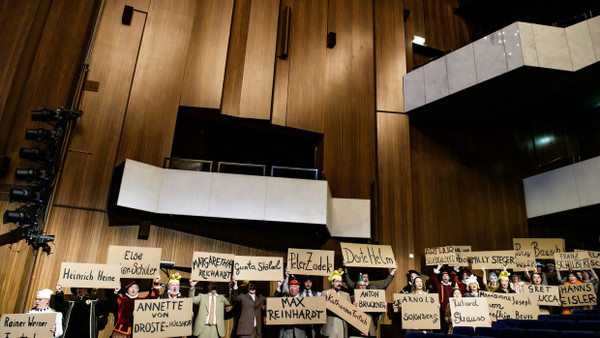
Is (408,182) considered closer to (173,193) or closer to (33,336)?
(173,193)

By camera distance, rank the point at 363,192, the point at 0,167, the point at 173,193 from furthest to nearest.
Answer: the point at 363,192
the point at 173,193
the point at 0,167

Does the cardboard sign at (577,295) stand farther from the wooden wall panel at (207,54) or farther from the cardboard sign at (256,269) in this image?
the wooden wall panel at (207,54)

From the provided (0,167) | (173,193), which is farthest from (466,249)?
(0,167)

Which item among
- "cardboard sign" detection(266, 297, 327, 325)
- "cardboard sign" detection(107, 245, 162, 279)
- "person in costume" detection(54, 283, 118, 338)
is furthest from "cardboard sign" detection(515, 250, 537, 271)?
"person in costume" detection(54, 283, 118, 338)

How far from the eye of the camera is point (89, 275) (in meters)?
5.20

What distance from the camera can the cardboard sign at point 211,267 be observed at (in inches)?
219

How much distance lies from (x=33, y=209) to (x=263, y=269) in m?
3.40

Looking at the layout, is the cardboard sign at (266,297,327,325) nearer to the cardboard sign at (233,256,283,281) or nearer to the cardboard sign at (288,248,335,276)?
the cardboard sign at (233,256,283,281)

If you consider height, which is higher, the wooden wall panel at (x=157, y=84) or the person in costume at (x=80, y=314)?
the wooden wall panel at (x=157, y=84)

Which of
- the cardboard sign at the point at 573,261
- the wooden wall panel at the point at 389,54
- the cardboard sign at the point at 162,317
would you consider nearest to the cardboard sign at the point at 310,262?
the cardboard sign at the point at 162,317

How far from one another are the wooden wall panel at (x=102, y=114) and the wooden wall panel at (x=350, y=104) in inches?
155

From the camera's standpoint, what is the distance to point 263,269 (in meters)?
5.86

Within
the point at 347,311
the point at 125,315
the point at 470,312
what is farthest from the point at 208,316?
the point at 470,312

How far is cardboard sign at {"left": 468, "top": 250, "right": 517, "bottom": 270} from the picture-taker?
24.1 feet
